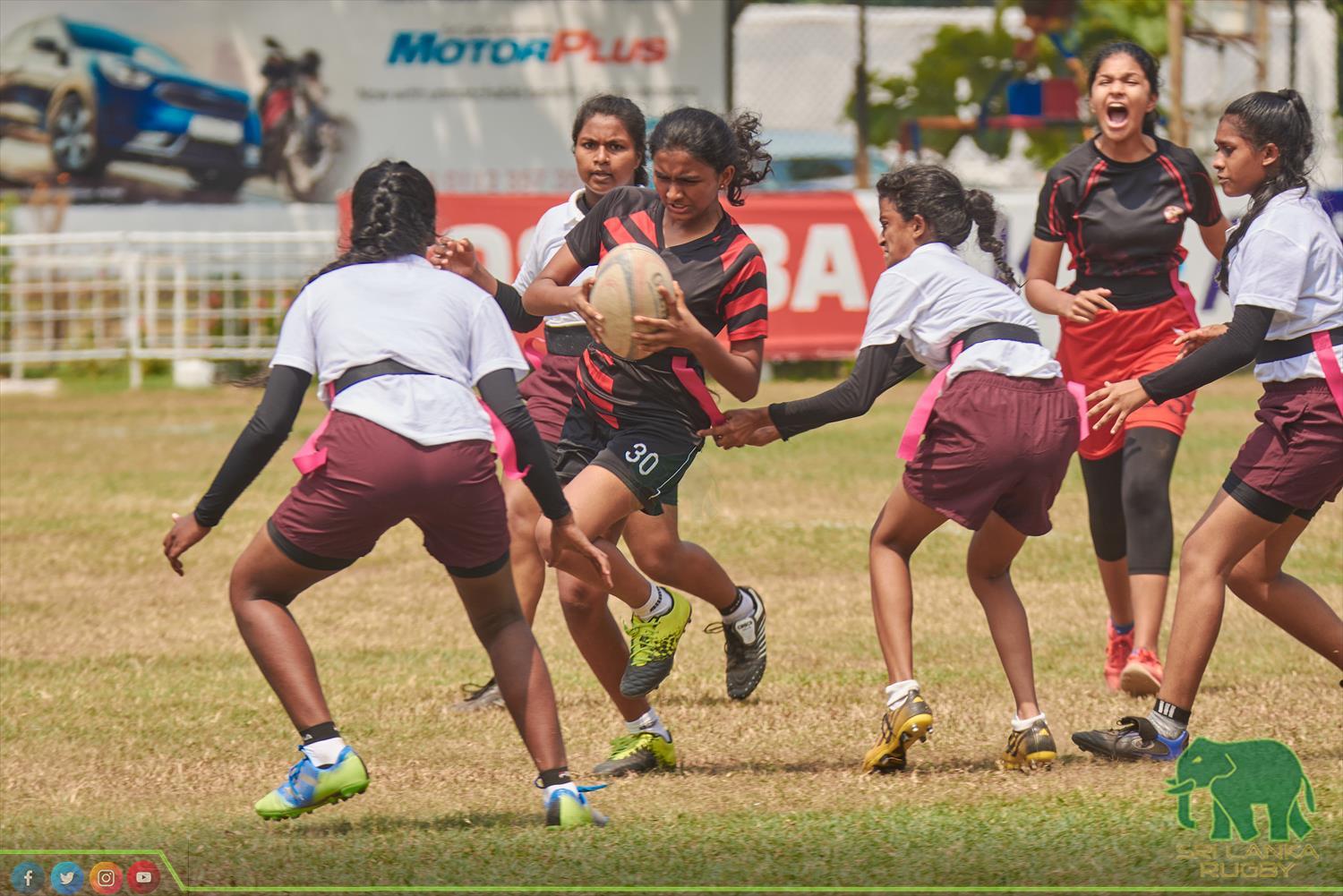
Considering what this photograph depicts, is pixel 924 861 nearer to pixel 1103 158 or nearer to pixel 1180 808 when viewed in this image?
pixel 1180 808

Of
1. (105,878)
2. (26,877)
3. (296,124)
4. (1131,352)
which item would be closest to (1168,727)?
(1131,352)

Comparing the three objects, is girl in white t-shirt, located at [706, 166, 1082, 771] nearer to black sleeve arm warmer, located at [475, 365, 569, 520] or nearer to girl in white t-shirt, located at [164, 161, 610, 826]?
→ black sleeve arm warmer, located at [475, 365, 569, 520]

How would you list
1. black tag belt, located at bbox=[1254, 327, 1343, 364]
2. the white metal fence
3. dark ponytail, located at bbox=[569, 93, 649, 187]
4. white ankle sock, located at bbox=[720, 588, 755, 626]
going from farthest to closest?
the white metal fence → dark ponytail, located at bbox=[569, 93, 649, 187] → white ankle sock, located at bbox=[720, 588, 755, 626] → black tag belt, located at bbox=[1254, 327, 1343, 364]

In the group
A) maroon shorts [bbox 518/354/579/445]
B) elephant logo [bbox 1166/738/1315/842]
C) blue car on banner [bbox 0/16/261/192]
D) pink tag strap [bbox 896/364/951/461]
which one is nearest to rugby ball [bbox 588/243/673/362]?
pink tag strap [bbox 896/364/951/461]

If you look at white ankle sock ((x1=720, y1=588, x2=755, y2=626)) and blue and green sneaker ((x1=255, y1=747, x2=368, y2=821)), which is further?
white ankle sock ((x1=720, y1=588, x2=755, y2=626))

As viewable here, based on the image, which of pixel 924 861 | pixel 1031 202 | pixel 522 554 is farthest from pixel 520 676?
pixel 1031 202

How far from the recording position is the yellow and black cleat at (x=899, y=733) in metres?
5.85

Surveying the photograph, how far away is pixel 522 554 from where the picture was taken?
290 inches

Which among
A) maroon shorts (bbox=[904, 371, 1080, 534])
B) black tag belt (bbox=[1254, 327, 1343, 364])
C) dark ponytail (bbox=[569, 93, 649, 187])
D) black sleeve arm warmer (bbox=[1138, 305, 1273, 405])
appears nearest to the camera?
black sleeve arm warmer (bbox=[1138, 305, 1273, 405])

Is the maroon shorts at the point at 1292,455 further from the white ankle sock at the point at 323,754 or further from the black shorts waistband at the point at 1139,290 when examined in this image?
the white ankle sock at the point at 323,754

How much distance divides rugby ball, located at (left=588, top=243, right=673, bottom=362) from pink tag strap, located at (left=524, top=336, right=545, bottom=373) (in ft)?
6.16

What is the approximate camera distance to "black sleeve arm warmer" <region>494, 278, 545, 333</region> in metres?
6.39

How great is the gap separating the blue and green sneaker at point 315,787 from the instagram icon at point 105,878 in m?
0.45

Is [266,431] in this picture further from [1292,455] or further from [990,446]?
[1292,455]
